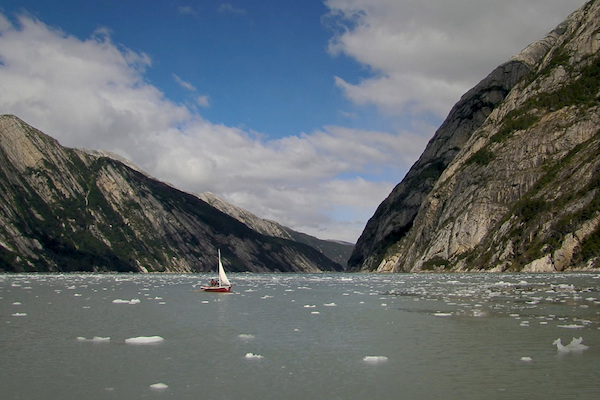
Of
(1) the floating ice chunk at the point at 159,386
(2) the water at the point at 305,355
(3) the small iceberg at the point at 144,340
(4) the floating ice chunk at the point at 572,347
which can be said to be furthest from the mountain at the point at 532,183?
(1) the floating ice chunk at the point at 159,386

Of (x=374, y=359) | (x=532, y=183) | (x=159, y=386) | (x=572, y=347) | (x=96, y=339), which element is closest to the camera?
(x=159, y=386)

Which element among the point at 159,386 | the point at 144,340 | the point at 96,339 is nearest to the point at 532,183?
the point at 144,340

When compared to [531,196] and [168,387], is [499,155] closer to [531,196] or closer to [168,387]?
[531,196]

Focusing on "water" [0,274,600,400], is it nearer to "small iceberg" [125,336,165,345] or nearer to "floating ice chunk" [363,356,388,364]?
"floating ice chunk" [363,356,388,364]

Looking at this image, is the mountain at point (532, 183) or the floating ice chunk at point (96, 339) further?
the mountain at point (532, 183)

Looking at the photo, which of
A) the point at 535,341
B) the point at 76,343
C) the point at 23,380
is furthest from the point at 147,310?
the point at 535,341

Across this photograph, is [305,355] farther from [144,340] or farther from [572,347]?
[572,347]

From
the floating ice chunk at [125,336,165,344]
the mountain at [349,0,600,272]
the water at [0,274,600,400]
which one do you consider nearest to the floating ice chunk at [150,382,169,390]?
the water at [0,274,600,400]

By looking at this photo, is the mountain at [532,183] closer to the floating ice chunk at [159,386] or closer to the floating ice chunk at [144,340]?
the floating ice chunk at [144,340]
